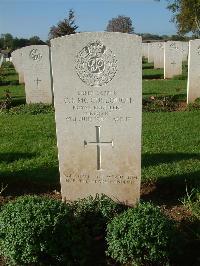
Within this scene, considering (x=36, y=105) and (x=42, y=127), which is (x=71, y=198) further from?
(x=36, y=105)

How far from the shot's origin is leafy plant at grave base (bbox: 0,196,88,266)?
3.82m

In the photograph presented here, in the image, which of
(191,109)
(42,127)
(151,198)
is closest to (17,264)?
(151,198)

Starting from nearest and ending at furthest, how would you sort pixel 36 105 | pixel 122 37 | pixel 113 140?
pixel 122 37
pixel 113 140
pixel 36 105

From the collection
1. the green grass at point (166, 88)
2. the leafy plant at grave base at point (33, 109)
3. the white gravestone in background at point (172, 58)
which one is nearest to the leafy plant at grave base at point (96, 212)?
the leafy plant at grave base at point (33, 109)

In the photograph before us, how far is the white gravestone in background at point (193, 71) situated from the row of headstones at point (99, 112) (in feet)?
24.3

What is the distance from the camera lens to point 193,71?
38.6ft

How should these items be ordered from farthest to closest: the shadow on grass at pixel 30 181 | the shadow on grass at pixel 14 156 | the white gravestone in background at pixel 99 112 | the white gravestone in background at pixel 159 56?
1. the white gravestone in background at pixel 159 56
2. the shadow on grass at pixel 14 156
3. the shadow on grass at pixel 30 181
4. the white gravestone in background at pixel 99 112

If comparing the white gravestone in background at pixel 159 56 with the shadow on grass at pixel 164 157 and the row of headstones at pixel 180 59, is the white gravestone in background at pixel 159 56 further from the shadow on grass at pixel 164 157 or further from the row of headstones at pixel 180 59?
the shadow on grass at pixel 164 157

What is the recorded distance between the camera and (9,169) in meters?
6.58

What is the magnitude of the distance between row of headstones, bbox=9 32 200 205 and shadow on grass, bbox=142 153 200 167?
1.60 metres

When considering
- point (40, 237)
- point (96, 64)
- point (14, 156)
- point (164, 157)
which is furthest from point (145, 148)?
point (40, 237)

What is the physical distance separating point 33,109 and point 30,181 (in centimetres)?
617

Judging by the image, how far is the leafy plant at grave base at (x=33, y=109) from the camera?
11859 millimetres

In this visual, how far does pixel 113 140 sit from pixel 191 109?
22.3 ft
